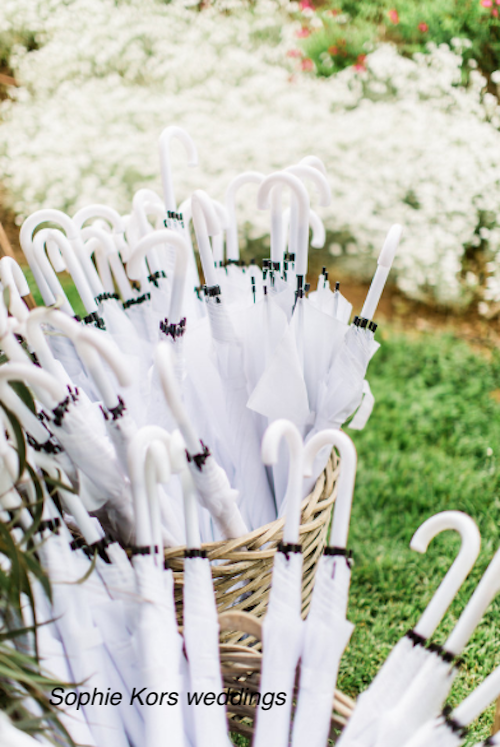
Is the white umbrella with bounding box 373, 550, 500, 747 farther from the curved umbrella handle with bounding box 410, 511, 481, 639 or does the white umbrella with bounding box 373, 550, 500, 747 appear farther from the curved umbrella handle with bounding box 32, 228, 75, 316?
the curved umbrella handle with bounding box 32, 228, 75, 316

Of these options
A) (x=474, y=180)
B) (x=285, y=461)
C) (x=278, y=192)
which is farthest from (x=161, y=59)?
(x=285, y=461)

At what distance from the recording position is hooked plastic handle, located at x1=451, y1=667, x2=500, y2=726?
441 mm

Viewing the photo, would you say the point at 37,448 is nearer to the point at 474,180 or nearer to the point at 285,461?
the point at 285,461

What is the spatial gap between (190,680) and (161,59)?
206 cm

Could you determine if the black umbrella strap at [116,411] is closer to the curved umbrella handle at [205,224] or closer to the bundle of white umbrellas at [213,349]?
the bundle of white umbrellas at [213,349]

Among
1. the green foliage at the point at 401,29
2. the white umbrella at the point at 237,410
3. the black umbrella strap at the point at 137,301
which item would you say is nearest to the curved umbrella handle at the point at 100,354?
the white umbrella at the point at 237,410

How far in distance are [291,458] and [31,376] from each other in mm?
242

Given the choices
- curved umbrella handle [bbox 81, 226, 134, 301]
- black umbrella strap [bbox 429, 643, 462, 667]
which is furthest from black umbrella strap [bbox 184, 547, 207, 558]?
curved umbrella handle [bbox 81, 226, 134, 301]

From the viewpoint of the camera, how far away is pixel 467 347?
1.77 meters

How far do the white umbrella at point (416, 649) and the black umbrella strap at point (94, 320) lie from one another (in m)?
0.47

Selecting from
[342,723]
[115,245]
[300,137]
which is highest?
[300,137]

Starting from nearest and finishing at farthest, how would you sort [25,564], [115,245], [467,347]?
[25,564] → [115,245] → [467,347]

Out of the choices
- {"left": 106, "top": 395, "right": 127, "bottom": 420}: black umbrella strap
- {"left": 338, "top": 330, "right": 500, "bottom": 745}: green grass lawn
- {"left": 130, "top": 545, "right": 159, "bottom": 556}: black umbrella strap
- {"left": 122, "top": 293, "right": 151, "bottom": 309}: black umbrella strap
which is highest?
{"left": 122, "top": 293, "right": 151, "bottom": 309}: black umbrella strap

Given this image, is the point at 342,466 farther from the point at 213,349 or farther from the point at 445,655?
the point at 213,349
